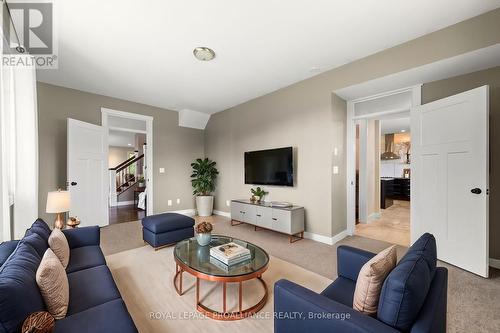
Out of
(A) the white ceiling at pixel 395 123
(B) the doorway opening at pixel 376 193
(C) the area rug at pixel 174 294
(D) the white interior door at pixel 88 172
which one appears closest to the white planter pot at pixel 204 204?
(D) the white interior door at pixel 88 172

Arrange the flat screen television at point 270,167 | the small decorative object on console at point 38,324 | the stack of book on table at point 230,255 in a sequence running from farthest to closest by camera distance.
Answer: the flat screen television at point 270,167, the stack of book on table at point 230,255, the small decorative object on console at point 38,324

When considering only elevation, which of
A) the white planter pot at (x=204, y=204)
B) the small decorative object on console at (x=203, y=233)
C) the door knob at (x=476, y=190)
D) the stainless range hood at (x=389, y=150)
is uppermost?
the stainless range hood at (x=389, y=150)

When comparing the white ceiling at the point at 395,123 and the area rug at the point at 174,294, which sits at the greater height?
the white ceiling at the point at 395,123

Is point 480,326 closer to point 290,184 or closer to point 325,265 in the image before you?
point 325,265

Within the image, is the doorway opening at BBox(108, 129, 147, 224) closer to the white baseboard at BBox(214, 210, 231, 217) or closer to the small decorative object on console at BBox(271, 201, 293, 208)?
the white baseboard at BBox(214, 210, 231, 217)

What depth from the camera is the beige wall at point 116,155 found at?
1008cm

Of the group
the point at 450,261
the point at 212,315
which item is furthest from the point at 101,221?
the point at 450,261

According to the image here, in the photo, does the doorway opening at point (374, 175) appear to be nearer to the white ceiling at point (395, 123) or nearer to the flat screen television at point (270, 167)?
the white ceiling at point (395, 123)

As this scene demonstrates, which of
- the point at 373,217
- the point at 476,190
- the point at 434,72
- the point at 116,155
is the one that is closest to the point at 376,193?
the point at 373,217

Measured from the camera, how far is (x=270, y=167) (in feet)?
13.8

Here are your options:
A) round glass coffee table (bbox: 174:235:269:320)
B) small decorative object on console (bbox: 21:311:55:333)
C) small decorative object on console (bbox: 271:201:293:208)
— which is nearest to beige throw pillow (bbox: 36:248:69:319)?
small decorative object on console (bbox: 21:311:55:333)

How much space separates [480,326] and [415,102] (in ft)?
8.48

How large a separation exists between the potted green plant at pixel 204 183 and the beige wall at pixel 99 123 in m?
0.25

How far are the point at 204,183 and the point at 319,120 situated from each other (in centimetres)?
317
